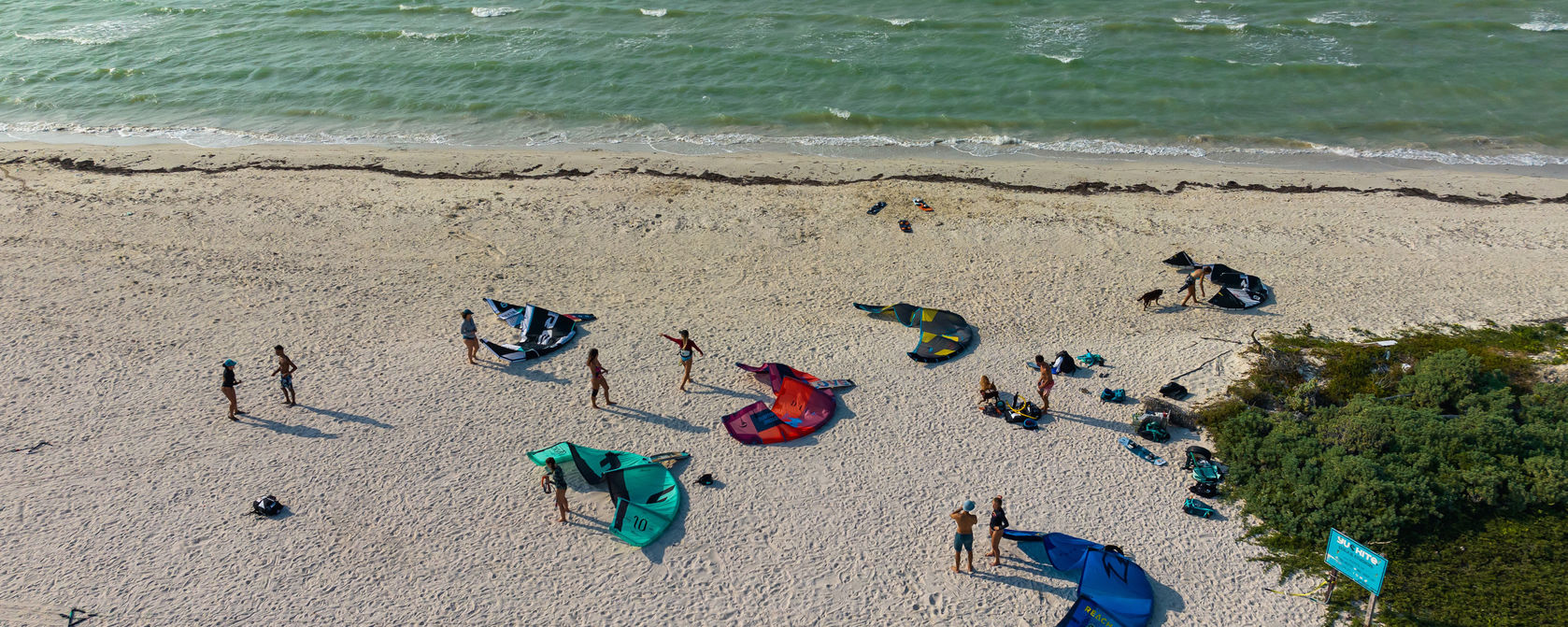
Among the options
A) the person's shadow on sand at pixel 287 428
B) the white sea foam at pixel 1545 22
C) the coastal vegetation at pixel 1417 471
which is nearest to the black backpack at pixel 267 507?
the person's shadow on sand at pixel 287 428

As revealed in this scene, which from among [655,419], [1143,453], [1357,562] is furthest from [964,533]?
[655,419]

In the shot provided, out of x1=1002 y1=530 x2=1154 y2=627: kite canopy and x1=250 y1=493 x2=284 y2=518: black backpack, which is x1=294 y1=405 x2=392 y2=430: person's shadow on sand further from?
x1=1002 y1=530 x2=1154 y2=627: kite canopy

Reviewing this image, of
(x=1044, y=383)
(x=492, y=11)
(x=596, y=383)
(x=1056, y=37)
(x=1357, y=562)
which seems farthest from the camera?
(x=492, y=11)

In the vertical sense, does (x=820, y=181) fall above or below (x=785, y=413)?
above

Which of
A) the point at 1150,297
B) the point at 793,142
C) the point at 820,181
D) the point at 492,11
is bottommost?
the point at 1150,297

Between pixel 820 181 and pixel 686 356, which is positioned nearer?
pixel 686 356

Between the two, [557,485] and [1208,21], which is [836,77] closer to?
[1208,21]
